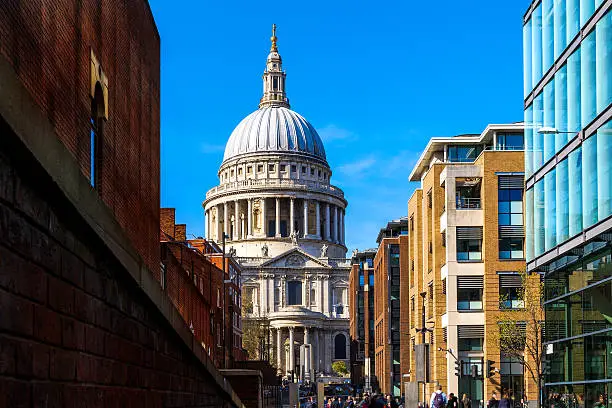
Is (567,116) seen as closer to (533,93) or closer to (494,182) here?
Answer: (533,93)

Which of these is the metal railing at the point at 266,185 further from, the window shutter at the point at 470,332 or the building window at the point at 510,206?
the building window at the point at 510,206

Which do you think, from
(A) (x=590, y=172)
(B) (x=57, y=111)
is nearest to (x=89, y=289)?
(B) (x=57, y=111)

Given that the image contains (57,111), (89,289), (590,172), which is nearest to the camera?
(89,289)

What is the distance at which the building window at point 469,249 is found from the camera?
6078 cm

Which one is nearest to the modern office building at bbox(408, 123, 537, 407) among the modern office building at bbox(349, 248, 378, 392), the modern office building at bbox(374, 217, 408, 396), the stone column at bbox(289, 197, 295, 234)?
the modern office building at bbox(374, 217, 408, 396)

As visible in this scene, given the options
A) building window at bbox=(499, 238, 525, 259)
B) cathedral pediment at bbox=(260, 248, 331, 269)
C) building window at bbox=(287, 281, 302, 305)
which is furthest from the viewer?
building window at bbox=(287, 281, 302, 305)

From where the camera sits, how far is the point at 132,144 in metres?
20.2

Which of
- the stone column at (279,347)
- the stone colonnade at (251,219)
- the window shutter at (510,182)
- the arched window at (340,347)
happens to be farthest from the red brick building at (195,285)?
the stone colonnade at (251,219)

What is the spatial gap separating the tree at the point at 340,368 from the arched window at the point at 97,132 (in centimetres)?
16443

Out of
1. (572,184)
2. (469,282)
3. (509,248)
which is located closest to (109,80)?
Answer: (572,184)

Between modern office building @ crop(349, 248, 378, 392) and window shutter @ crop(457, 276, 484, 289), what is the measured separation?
49.8 m

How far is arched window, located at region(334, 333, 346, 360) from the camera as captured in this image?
189250 millimetres

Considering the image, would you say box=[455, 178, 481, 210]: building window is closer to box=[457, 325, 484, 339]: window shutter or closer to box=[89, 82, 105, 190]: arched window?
box=[457, 325, 484, 339]: window shutter

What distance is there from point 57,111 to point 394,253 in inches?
3169
